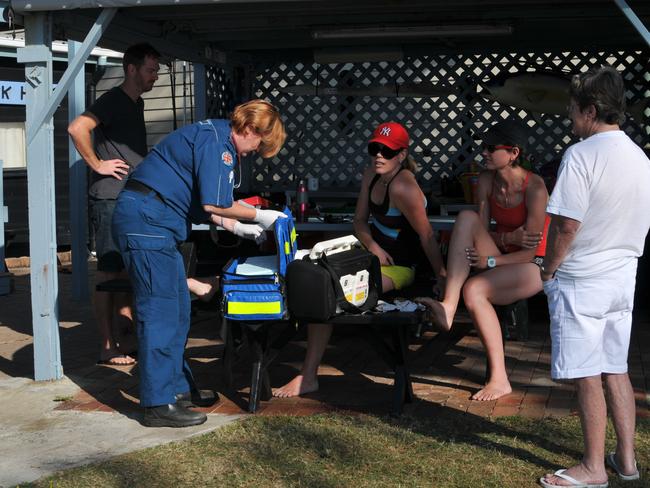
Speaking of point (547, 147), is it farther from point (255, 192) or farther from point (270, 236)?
point (270, 236)

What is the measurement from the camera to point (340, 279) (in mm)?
5039

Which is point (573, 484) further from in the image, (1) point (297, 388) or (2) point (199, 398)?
(2) point (199, 398)

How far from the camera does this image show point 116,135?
20.6 ft

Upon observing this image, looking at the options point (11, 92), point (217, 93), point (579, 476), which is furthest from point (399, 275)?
point (11, 92)

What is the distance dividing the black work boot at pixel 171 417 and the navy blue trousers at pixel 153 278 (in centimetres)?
3

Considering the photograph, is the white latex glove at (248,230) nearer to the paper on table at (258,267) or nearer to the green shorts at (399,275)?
the paper on table at (258,267)

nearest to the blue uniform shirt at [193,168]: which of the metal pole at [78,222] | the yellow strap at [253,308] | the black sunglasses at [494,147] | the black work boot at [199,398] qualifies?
the yellow strap at [253,308]

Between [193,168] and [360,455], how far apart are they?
1571mm

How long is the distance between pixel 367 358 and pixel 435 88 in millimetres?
3424

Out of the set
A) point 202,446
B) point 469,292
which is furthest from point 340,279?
point 202,446

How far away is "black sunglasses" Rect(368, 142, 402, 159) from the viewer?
5.77 m

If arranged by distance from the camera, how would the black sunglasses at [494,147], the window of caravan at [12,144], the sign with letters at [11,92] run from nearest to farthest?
the black sunglasses at [494,147] → the sign with letters at [11,92] → the window of caravan at [12,144]

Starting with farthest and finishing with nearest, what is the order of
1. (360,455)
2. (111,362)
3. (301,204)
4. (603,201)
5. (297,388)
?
(301,204), (111,362), (297,388), (360,455), (603,201)

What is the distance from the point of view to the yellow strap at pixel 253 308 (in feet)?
16.2
